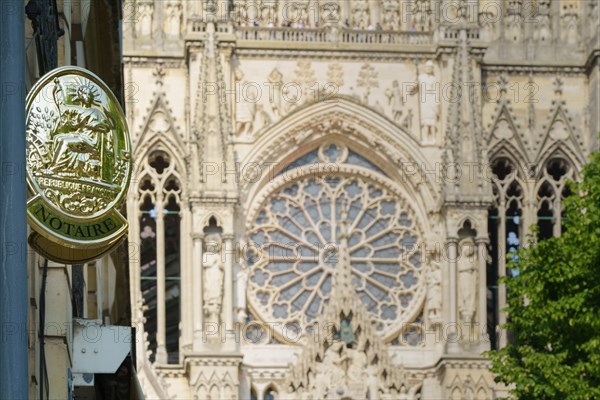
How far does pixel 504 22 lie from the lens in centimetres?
4106

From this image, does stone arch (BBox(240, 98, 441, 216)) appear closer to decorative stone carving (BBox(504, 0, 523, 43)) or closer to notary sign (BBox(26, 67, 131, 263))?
decorative stone carving (BBox(504, 0, 523, 43))

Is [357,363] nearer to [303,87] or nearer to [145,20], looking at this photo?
[303,87]

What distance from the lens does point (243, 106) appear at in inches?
1570

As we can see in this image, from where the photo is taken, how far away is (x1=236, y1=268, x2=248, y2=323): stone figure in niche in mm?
39094

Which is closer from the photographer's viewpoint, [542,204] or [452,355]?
[452,355]

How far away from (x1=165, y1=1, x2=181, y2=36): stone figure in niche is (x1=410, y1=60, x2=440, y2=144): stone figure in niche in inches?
189

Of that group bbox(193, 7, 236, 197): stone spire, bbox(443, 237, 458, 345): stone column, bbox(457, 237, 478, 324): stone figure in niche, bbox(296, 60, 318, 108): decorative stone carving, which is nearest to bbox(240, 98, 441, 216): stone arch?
bbox(296, 60, 318, 108): decorative stone carving

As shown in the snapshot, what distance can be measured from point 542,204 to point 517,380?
48.5 ft

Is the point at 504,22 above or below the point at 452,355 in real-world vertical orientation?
above

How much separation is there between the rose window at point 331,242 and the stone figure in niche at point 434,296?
39 centimetres

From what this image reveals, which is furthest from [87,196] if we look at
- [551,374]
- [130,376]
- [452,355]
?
[452,355]

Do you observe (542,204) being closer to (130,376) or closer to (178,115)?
(178,115)

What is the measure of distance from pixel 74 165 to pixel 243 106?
1205 inches

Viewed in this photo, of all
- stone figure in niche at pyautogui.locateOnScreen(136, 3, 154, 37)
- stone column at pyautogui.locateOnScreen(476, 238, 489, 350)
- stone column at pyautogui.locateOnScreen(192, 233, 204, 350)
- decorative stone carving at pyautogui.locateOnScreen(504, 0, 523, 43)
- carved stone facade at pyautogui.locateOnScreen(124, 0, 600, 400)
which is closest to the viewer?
stone column at pyautogui.locateOnScreen(192, 233, 204, 350)
